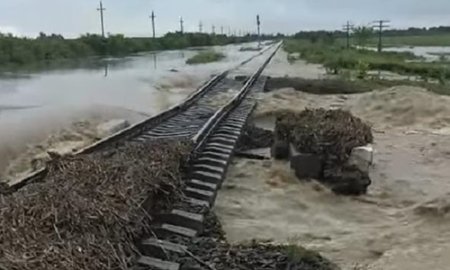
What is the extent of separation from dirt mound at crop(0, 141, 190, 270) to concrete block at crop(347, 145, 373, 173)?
3.50m

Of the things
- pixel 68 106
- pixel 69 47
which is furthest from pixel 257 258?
pixel 69 47

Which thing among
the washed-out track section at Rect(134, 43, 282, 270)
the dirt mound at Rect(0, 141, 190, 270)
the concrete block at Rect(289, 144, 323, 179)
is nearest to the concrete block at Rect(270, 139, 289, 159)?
the washed-out track section at Rect(134, 43, 282, 270)

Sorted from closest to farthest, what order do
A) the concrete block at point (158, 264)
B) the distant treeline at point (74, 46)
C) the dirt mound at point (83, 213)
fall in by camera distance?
the dirt mound at point (83, 213) → the concrete block at point (158, 264) → the distant treeline at point (74, 46)

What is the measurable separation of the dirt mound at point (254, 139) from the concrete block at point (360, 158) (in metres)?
2.43

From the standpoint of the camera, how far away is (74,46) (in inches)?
2665

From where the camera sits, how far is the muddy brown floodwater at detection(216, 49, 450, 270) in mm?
6336

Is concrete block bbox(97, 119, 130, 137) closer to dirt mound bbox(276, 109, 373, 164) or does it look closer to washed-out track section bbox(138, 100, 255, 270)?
washed-out track section bbox(138, 100, 255, 270)

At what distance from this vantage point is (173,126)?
12.2m

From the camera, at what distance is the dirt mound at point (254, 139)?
38.6 ft

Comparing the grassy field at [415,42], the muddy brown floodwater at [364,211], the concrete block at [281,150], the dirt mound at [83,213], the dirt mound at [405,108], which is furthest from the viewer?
the grassy field at [415,42]

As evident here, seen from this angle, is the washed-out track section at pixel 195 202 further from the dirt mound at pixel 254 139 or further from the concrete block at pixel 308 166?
the concrete block at pixel 308 166

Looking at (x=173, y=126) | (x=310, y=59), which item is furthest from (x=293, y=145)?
(x=310, y=59)

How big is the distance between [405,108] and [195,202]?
1195 centimetres

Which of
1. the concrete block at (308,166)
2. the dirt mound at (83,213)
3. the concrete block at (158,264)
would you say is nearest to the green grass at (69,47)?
the concrete block at (308,166)
